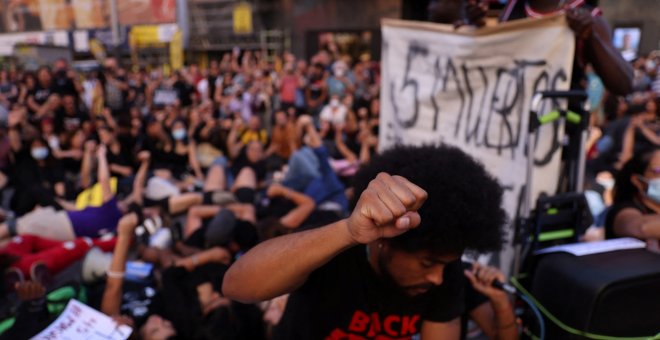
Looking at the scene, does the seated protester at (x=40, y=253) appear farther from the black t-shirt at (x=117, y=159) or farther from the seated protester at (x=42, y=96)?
the seated protester at (x=42, y=96)

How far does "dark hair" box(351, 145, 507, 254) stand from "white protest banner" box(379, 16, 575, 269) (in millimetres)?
1184

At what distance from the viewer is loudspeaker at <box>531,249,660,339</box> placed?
1638mm

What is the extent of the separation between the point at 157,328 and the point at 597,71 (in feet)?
9.69

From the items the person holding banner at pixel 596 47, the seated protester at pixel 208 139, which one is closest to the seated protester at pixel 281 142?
the seated protester at pixel 208 139

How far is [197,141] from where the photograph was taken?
25.2ft

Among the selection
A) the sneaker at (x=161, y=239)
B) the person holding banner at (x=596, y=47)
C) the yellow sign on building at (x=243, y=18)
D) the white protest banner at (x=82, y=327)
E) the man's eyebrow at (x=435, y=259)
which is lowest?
the sneaker at (x=161, y=239)

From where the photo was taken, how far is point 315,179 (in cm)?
538

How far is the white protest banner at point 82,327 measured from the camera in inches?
81.1

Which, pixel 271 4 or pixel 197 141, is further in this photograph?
pixel 271 4

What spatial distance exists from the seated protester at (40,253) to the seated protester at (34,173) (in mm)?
1080

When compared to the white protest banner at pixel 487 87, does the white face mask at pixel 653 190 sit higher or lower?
lower

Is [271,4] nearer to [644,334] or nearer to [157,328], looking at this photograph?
[157,328]

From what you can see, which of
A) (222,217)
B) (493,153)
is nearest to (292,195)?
(222,217)

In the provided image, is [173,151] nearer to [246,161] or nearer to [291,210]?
[246,161]
